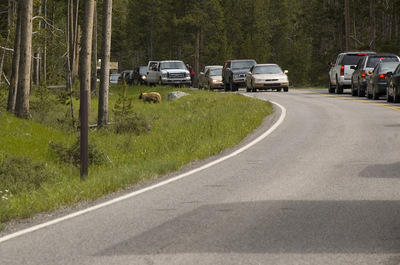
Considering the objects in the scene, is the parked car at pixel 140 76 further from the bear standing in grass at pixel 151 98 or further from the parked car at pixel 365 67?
the parked car at pixel 365 67

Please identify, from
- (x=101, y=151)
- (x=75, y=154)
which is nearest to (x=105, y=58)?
(x=75, y=154)

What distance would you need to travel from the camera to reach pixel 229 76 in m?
50.0

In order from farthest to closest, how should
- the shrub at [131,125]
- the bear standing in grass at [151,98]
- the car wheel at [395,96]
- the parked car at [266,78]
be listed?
the parked car at [266,78] < the bear standing in grass at [151,98] < the car wheel at [395,96] < the shrub at [131,125]

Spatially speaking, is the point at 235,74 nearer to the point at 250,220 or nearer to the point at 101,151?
the point at 101,151

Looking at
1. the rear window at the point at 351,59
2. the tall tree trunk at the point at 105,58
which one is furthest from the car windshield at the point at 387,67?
the tall tree trunk at the point at 105,58

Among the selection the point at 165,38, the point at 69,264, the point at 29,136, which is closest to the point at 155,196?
the point at 69,264

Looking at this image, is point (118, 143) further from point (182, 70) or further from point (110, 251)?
point (182, 70)

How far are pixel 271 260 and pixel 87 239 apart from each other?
2.08 m

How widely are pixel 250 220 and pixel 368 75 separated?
2688 cm

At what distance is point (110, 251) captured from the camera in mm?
7285

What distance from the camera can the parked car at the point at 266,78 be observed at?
44.0 m

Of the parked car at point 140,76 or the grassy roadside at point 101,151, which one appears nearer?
the grassy roadside at point 101,151

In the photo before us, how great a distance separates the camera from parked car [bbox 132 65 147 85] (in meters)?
69.1

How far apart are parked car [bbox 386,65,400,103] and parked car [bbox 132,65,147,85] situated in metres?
40.0
